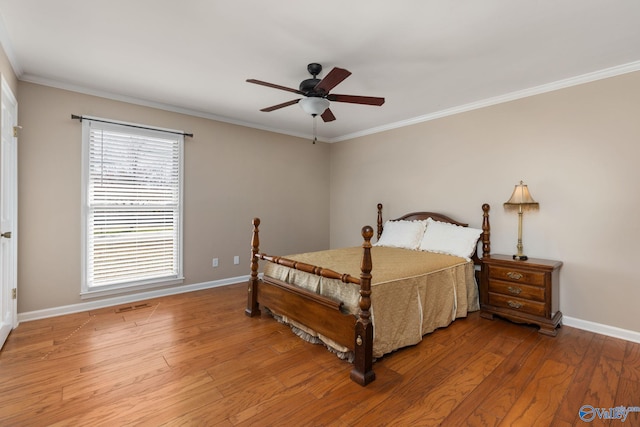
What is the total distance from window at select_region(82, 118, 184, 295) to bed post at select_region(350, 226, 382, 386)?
116 inches

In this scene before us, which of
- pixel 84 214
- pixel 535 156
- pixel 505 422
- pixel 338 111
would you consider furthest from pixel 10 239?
pixel 535 156

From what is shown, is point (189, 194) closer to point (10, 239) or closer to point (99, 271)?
point (99, 271)

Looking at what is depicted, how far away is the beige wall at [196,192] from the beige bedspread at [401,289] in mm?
1596

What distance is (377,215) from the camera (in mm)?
4945

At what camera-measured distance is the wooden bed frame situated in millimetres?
2100

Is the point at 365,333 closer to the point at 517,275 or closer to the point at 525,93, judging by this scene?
the point at 517,275

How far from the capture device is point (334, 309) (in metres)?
2.35

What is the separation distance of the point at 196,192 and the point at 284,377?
2.95m

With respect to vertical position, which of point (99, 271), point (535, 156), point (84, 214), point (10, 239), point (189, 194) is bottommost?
point (99, 271)

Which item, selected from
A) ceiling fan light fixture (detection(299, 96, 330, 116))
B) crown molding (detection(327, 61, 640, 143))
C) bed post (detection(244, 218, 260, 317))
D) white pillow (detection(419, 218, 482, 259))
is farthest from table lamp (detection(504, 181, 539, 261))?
bed post (detection(244, 218, 260, 317))

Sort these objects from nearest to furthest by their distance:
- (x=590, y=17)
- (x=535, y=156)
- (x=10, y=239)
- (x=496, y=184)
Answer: (x=590, y=17) < (x=10, y=239) < (x=535, y=156) < (x=496, y=184)

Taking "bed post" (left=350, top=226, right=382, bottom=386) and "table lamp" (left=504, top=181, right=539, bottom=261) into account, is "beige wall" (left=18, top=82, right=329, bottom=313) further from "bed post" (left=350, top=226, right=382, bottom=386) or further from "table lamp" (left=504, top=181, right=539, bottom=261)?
"table lamp" (left=504, top=181, right=539, bottom=261)

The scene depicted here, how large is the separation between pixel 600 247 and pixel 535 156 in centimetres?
109

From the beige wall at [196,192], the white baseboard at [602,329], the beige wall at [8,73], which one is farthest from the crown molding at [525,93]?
the beige wall at [8,73]
